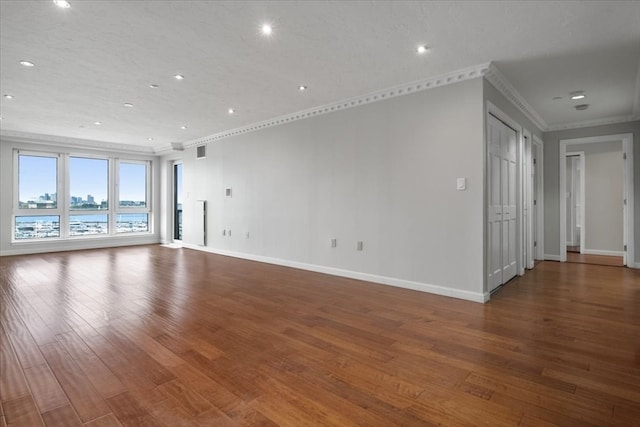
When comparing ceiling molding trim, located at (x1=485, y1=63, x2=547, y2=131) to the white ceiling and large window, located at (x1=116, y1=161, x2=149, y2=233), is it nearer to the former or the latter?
the white ceiling

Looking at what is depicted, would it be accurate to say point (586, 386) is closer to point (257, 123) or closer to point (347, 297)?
point (347, 297)

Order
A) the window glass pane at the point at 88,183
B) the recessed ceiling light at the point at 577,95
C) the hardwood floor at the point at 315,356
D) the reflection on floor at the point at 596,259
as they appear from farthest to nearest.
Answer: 1. the window glass pane at the point at 88,183
2. the reflection on floor at the point at 596,259
3. the recessed ceiling light at the point at 577,95
4. the hardwood floor at the point at 315,356

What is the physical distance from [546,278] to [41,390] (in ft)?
19.5

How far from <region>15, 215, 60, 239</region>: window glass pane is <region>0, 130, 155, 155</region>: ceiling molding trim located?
181 cm

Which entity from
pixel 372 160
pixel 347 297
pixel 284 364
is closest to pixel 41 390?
pixel 284 364

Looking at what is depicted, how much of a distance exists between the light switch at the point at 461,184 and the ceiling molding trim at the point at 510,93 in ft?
4.00

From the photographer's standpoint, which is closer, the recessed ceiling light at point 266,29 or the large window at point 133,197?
the recessed ceiling light at point 266,29

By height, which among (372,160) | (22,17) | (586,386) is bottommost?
(586,386)

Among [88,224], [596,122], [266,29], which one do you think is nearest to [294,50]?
[266,29]

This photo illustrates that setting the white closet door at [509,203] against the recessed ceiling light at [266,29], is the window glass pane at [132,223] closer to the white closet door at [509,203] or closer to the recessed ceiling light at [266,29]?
the recessed ceiling light at [266,29]

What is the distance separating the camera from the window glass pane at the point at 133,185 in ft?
30.2

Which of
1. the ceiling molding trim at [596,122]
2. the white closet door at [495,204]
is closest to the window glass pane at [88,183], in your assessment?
the white closet door at [495,204]

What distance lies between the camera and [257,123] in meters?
6.38

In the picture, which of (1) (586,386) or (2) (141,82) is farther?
(2) (141,82)
